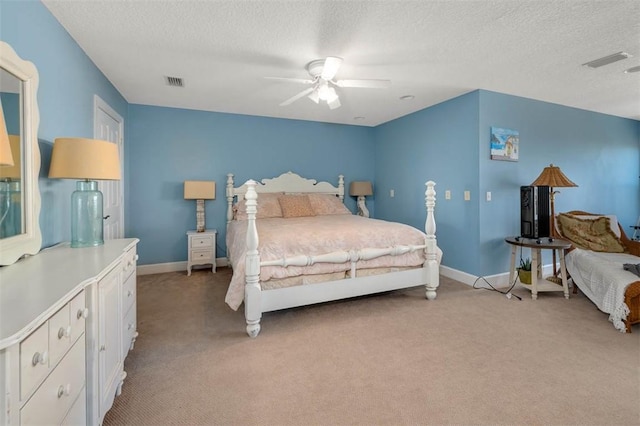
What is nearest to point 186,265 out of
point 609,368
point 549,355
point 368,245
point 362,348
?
point 368,245

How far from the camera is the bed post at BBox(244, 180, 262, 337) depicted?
249 centimetres

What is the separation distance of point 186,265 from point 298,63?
130 inches

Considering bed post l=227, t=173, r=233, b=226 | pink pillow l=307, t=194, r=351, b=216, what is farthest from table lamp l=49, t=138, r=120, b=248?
pink pillow l=307, t=194, r=351, b=216

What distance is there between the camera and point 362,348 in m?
2.31

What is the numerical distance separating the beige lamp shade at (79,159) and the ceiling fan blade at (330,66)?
1.75 m

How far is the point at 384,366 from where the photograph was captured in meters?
2.07

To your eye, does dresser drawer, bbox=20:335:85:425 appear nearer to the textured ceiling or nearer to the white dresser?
the white dresser

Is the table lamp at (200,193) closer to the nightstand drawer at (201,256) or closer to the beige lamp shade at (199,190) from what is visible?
the beige lamp shade at (199,190)

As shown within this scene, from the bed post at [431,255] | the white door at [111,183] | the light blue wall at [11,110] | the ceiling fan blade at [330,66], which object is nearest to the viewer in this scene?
the light blue wall at [11,110]

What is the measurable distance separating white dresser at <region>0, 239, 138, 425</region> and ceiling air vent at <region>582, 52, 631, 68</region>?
4.22 metres

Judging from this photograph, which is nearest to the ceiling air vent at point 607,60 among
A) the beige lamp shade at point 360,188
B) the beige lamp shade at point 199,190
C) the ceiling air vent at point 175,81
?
the beige lamp shade at point 360,188

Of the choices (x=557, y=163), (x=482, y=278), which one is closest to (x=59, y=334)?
(x=482, y=278)

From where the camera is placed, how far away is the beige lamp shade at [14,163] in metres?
1.45

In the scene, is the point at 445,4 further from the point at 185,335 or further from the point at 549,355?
the point at 185,335
